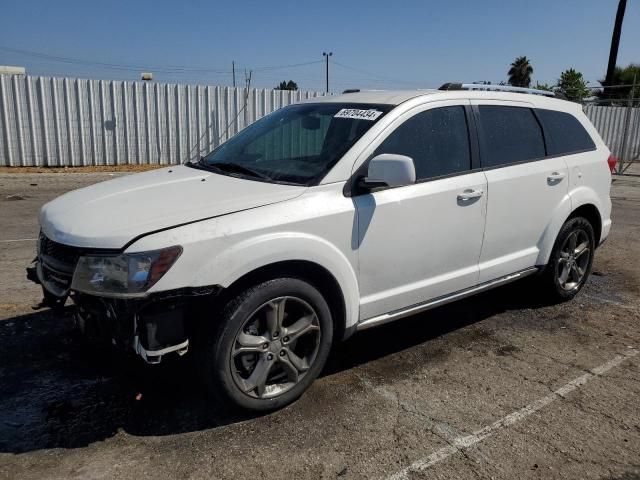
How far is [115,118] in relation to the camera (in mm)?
13938

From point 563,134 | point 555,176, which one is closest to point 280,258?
point 555,176

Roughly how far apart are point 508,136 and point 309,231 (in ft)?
6.87

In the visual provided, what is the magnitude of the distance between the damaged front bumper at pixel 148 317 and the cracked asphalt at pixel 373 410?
26 cm

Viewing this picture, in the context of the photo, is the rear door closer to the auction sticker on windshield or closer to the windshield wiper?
the auction sticker on windshield

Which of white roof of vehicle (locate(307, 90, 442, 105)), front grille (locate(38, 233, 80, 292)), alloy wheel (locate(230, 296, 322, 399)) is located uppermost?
white roof of vehicle (locate(307, 90, 442, 105))

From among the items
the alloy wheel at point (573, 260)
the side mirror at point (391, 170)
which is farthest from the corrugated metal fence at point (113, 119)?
the side mirror at point (391, 170)

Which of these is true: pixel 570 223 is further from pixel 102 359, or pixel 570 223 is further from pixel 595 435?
pixel 102 359

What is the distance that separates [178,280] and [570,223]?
359 centimetres

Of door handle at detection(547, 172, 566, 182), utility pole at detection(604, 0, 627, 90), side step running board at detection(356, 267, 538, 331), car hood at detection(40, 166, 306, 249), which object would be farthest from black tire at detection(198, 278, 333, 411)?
utility pole at detection(604, 0, 627, 90)

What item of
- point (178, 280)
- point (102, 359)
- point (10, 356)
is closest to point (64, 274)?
point (178, 280)

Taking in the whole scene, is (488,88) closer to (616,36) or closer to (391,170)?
(391,170)

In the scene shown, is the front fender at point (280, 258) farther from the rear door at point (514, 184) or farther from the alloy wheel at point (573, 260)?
the alloy wheel at point (573, 260)

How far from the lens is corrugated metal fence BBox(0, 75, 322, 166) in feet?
42.5

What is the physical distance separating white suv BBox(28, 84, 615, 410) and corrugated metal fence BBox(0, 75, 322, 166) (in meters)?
10.8
